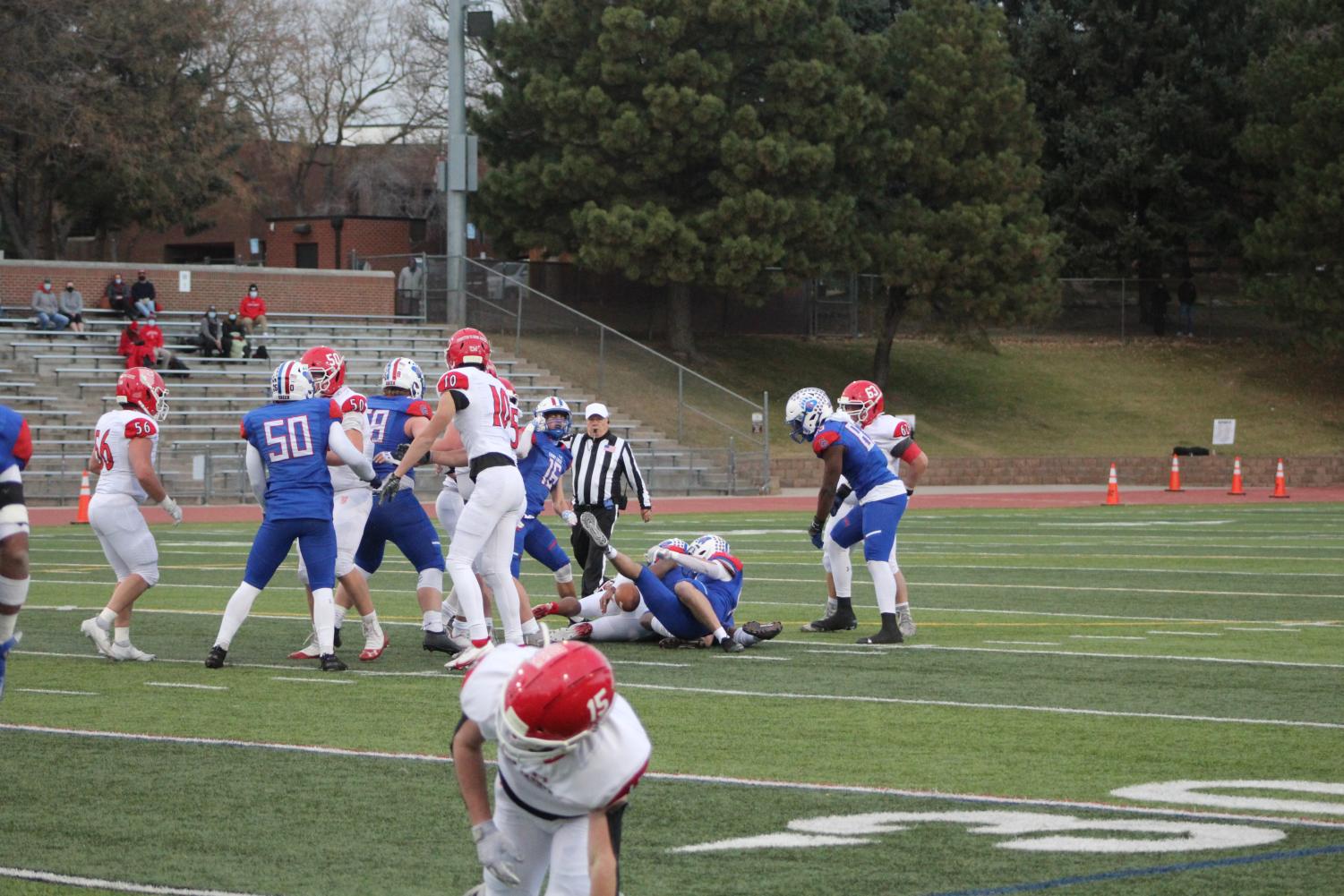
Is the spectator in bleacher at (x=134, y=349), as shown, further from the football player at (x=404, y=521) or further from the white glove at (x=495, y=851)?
the white glove at (x=495, y=851)

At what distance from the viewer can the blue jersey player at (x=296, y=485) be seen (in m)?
9.85

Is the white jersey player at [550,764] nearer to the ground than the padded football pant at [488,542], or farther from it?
farther from it

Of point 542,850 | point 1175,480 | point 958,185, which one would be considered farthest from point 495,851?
point 958,185

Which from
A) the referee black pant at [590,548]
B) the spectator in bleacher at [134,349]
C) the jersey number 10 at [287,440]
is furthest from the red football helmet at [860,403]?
the spectator in bleacher at [134,349]

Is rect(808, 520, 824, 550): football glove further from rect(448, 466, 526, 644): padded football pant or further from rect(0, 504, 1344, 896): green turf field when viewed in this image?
rect(448, 466, 526, 644): padded football pant

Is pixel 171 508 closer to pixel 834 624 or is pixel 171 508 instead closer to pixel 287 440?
pixel 287 440

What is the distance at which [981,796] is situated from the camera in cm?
682

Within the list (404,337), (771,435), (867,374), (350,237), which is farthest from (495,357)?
(350,237)

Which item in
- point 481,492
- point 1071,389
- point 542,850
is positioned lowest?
point 1071,389

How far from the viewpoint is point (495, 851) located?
4.26 metres

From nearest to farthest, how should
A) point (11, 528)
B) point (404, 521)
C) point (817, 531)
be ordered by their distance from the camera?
1. point (11, 528)
2. point (404, 521)
3. point (817, 531)

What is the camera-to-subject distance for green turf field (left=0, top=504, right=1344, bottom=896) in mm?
5766

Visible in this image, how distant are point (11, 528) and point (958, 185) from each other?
3737 centimetres

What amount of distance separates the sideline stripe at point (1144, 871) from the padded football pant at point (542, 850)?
4.83 feet
